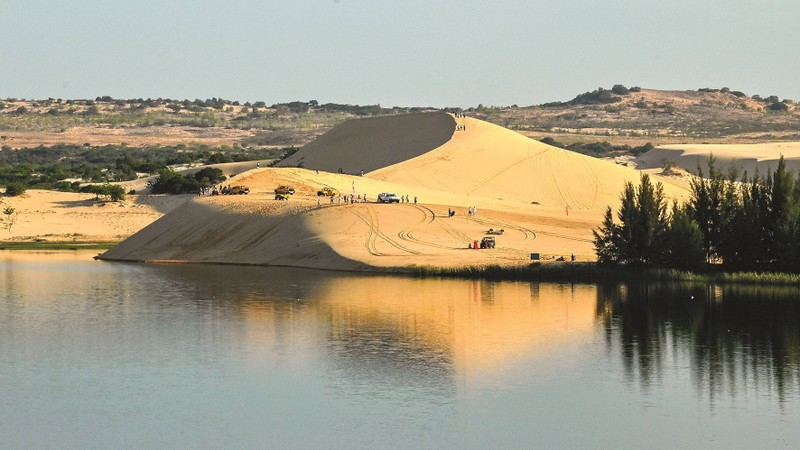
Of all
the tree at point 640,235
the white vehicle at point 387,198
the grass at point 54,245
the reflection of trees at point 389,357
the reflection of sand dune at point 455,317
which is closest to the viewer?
the reflection of trees at point 389,357

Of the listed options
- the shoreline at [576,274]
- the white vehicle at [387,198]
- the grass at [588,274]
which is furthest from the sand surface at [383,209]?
the grass at [588,274]

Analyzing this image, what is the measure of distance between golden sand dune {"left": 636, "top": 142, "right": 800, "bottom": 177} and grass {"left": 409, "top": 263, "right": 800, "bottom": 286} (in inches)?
3471

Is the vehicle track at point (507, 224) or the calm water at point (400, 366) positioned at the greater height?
→ the vehicle track at point (507, 224)

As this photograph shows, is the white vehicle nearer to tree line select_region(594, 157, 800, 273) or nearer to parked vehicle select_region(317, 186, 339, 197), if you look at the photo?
parked vehicle select_region(317, 186, 339, 197)

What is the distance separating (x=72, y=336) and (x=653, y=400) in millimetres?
23723

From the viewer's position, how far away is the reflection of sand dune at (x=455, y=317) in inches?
1900

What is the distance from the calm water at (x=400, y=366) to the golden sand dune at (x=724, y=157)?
97.8 m

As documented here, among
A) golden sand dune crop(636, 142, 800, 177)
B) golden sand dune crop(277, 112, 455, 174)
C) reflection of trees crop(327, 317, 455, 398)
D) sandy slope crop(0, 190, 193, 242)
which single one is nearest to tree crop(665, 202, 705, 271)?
reflection of trees crop(327, 317, 455, 398)

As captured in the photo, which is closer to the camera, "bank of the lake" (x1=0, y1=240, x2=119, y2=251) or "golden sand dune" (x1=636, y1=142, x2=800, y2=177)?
"bank of the lake" (x1=0, y1=240, x2=119, y2=251)

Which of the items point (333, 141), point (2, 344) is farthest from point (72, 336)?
point (333, 141)

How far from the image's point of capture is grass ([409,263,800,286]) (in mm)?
68750

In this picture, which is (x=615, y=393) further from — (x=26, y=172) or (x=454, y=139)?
(x=26, y=172)

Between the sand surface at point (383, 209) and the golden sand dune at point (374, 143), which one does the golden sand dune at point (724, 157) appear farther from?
the golden sand dune at point (374, 143)

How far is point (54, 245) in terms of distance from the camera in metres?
108
